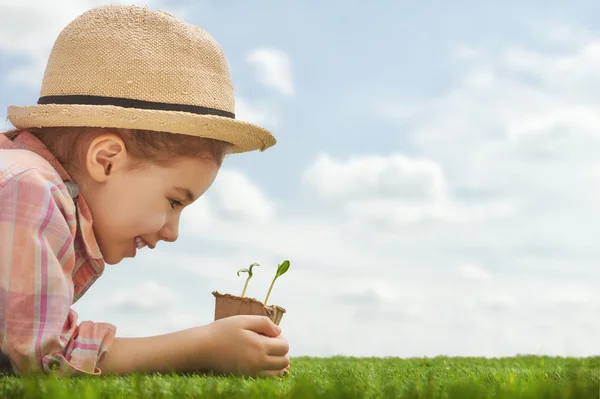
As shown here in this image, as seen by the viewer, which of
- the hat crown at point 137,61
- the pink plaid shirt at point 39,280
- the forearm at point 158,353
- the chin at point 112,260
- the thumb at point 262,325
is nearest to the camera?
the pink plaid shirt at point 39,280

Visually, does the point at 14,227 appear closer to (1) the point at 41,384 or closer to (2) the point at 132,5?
(1) the point at 41,384

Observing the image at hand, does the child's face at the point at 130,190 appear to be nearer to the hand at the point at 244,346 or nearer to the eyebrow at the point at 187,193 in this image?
the eyebrow at the point at 187,193

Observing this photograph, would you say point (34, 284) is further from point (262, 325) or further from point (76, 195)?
point (262, 325)

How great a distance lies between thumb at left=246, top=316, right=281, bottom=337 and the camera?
3.54 meters

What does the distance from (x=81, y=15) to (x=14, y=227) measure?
1.40 metres

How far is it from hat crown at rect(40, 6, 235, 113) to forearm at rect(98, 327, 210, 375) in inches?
46.5

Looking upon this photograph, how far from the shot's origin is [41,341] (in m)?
3.12

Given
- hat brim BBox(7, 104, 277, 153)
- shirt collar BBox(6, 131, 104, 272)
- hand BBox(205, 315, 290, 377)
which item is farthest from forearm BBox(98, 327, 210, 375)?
hat brim BBox(7, 104, 277, 153)

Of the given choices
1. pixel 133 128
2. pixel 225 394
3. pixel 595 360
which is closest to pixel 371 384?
pixel 225 394

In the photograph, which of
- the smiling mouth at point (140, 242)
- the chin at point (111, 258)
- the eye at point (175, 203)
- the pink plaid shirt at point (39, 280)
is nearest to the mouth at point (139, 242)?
the smiling mouth at point (140, 242)

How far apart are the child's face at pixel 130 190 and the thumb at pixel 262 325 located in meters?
0.69

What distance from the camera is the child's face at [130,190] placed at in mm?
3609

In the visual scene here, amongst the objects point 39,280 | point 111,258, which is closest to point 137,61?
point 111,258

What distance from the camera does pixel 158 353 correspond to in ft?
11.4
